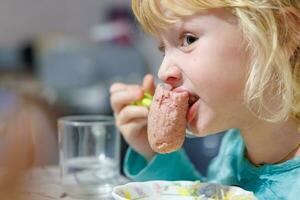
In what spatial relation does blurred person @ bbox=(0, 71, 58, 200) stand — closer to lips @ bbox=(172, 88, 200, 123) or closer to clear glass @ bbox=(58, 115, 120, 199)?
lips @ bbox=(172, 88, 200, 123)

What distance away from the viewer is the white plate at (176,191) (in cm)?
68

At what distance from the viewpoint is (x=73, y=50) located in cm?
265

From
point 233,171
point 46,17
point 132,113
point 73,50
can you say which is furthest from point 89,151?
point 46,17

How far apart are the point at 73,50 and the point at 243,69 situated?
2.01m

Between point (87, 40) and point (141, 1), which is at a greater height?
point (141, 1)

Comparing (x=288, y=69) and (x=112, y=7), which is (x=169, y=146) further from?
(x=112, y=7)

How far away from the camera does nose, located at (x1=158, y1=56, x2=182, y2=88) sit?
0.70 m

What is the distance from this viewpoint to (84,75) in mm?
2545

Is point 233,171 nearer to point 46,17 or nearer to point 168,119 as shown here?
point 168,119

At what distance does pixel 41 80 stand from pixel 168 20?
200 cm

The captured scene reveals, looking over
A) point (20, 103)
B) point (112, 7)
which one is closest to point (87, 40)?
point (112, 7)

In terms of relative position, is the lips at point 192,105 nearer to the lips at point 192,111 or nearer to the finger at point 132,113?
the lips at point 192,111

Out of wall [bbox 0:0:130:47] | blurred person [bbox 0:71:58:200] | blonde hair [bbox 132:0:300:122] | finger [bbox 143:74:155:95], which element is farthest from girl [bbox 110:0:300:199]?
wall [bbox 0:0:130:47]

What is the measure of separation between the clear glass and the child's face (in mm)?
218
